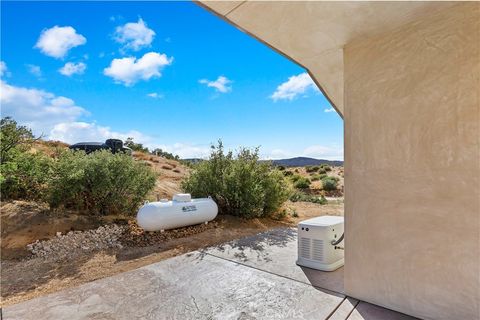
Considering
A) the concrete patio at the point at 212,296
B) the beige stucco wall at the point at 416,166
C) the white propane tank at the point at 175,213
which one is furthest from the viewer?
the white propane tank at the point at 175,213

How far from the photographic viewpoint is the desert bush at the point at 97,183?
5.76 metres

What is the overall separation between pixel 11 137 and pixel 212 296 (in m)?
7.25

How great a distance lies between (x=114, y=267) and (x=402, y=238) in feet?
12.1

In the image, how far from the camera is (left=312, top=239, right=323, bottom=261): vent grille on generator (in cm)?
323

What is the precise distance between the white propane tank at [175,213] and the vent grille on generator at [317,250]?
2924 mm

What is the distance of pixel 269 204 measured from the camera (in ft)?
23.7

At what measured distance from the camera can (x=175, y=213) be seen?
5234 millimetres

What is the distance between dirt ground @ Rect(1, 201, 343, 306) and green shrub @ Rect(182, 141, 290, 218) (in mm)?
379

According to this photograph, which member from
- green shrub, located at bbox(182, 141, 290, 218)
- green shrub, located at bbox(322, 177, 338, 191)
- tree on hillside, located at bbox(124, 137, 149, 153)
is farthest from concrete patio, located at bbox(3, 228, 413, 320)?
tree on hillside, located at bbox(124, 137, 149, 153)

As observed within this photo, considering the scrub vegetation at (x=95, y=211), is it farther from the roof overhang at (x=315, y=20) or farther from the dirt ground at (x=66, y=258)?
the roof overhang at (x=315, y=20)

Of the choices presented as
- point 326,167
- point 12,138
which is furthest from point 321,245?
point 326,167

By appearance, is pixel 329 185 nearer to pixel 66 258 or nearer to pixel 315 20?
pixel 66 258

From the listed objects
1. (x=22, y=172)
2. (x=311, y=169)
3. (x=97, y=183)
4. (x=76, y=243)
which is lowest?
(x=76, y=243)

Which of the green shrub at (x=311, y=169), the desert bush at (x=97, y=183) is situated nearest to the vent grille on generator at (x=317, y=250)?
the desert bush at (x=97, y=183)
